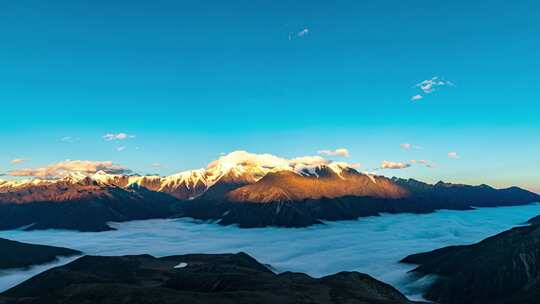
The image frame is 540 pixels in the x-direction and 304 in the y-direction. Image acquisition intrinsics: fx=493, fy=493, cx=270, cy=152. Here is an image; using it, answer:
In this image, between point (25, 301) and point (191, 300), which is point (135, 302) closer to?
point (191, 300)

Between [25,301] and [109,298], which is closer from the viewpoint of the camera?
[109,298]

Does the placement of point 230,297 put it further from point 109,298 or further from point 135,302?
point 109,298

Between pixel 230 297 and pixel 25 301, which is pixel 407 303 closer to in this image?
pixel 230 297

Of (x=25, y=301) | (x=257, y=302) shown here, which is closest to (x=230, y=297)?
(x=257, y=302)

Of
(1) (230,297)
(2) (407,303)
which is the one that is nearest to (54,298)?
(1) (230,297)

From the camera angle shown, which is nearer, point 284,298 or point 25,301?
point 284,298

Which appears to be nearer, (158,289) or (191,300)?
(191,300)

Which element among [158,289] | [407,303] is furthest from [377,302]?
[158,289]

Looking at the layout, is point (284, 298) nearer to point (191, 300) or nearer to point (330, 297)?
point (330, 297)
